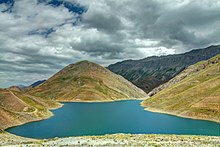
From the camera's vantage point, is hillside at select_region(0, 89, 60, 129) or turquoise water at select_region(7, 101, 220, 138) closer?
turquoise water at select_region(7, 101, 220, 138)

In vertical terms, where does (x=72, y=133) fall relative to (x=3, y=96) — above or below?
below

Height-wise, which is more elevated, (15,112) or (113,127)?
(15,112)

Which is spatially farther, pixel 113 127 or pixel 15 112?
pixel 15 112

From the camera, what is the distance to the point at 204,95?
156625 millimetres

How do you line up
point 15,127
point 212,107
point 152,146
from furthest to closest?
point 212,107, point 15,127, point 152,146

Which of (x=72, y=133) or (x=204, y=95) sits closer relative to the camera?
(x=72, y=133)

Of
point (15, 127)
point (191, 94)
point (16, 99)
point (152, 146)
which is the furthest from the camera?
point (191, 94)

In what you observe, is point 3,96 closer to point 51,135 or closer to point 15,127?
point 15,127

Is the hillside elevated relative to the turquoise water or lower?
elevated

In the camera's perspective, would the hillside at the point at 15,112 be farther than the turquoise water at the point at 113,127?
Yes

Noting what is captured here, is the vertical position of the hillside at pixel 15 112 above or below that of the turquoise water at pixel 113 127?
above

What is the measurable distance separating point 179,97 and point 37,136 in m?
114

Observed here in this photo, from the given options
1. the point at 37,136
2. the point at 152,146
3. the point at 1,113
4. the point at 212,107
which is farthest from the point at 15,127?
the point at 212,107

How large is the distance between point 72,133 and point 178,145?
55.0 metres
